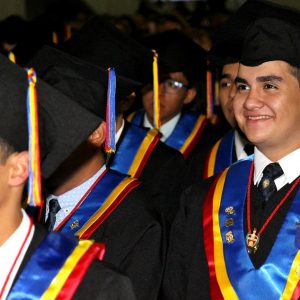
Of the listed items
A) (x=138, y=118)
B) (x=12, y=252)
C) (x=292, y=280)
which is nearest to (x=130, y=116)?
(x=138, y=118)

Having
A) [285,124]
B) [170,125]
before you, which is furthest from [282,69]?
[170,125]

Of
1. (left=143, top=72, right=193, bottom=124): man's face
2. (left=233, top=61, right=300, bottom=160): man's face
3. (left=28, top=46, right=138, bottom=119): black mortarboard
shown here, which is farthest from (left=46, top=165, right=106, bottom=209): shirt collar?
(left=143, top=72, right=193, bottom=124): man's face

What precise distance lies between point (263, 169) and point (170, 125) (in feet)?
8.14

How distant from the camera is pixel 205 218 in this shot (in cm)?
331

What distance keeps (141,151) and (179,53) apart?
1.39 meters

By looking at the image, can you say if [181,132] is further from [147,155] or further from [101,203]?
[101,203]

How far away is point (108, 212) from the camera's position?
3.42 meters

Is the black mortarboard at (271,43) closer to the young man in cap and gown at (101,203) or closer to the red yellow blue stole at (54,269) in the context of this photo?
the young man in cap and gown at (101,203)

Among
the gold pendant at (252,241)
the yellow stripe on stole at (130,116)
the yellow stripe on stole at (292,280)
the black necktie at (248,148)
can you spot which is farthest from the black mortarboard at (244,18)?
the yellow stripe on stole at (130,116)

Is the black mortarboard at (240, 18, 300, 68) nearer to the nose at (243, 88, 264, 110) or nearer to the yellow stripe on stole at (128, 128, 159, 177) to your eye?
the nose at (243, 88, 264, 110)

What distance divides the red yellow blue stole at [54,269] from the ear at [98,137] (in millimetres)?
1002

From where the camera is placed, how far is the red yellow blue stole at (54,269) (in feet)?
7.90

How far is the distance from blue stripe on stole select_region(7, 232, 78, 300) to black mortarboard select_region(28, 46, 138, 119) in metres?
1.04

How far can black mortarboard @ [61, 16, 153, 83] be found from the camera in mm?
4582
